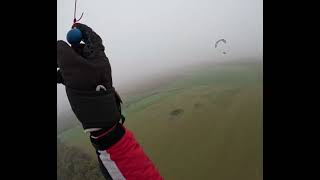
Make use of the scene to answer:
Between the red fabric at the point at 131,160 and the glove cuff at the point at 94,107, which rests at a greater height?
the glove cuff at the point at 94,107

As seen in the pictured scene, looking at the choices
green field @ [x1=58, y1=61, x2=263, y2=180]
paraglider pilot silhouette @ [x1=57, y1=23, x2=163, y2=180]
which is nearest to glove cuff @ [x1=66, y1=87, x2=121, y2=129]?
paraglider pilot silhouette @ [x1=57, y1=23, x2=163, y2=180]

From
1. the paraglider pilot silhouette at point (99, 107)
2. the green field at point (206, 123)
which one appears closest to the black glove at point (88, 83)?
the paraglider pilot silhouette at point (99, 107)

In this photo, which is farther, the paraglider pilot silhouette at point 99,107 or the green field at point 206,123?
the green field at point 206,123

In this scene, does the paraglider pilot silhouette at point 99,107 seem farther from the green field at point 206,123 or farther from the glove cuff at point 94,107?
the green field at point 206,123

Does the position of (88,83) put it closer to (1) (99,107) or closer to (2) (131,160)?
(1) (99,107)

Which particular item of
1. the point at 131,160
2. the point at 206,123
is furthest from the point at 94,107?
the point at 206,123
